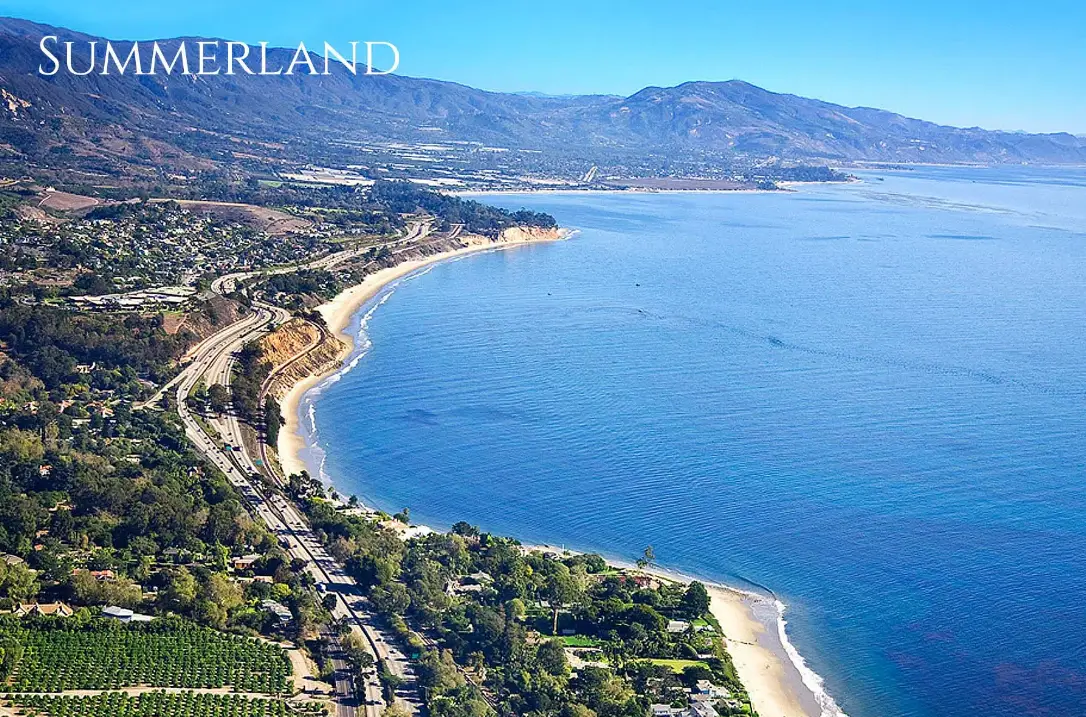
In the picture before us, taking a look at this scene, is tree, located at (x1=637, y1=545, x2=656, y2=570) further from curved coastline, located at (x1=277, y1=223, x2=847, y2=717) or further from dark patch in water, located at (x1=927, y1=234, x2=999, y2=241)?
dark patch in water, located at (x1=927, y1=234, x2=999, y2=241)

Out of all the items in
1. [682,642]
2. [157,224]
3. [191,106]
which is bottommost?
[682,642]

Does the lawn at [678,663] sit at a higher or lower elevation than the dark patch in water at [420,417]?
lower

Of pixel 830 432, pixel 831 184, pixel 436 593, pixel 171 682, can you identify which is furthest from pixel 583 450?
pixel 831 184

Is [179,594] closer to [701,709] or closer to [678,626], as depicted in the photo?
[678,626]

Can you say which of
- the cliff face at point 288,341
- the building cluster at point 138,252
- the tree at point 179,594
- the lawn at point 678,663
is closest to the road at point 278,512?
the cliff face at point 288,341

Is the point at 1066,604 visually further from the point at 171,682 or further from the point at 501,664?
the point at 171,682

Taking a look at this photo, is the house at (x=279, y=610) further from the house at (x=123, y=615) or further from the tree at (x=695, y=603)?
the tree at (x=695, y=603)

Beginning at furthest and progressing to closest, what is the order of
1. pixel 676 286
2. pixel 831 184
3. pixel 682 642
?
pixel 831 184, pixel 676 286, pixel 682 642
